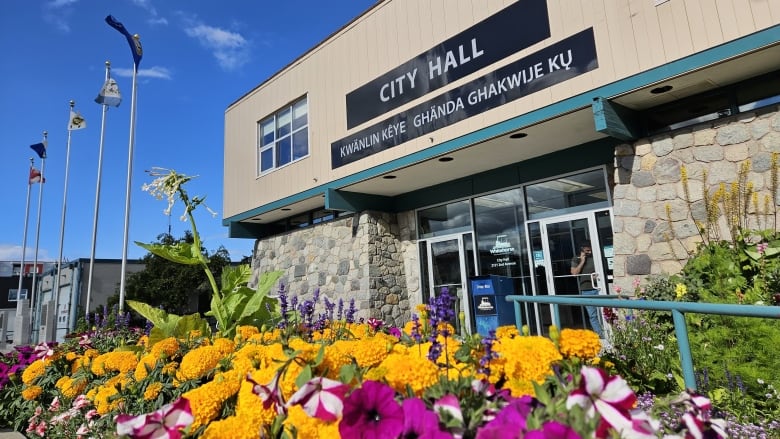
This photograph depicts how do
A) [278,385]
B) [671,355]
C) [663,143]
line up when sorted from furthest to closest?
[663,143] → [671,355] → [278,385]

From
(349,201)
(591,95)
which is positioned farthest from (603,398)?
(349,201)

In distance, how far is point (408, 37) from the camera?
814 centimetres

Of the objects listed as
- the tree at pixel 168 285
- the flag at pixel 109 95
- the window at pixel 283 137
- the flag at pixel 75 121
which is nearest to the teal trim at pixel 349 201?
the window at pixel 283 137

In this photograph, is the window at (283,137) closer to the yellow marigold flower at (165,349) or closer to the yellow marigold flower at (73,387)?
the yellow marigold flower at (73,387)

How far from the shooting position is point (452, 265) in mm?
8531

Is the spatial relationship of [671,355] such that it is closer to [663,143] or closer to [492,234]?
[663,143]

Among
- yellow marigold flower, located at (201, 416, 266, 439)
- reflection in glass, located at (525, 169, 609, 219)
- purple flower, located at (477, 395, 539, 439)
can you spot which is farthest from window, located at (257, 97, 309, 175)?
purple flower, located at (477, 395, 539, 439)

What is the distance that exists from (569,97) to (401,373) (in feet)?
18.4

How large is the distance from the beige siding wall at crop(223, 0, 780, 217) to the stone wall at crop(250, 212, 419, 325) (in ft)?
3.93

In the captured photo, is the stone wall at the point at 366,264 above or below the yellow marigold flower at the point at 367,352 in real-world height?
above

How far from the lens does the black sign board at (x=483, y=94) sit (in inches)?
233

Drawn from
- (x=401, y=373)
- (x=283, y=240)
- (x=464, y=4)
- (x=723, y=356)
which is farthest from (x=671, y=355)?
(x=283, y=240)

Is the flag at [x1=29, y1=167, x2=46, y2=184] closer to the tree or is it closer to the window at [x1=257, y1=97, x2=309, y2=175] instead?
the tree

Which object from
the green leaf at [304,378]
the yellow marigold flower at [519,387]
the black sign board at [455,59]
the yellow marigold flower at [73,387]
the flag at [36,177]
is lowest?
the yellow marigold flower at [73,387]
